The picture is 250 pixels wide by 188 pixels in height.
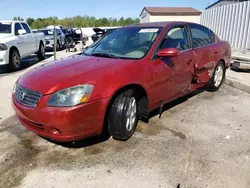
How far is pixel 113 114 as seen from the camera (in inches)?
120

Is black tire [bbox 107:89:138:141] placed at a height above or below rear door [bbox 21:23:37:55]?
below

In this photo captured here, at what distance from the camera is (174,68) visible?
389 cm

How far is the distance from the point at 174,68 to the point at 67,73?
170cm

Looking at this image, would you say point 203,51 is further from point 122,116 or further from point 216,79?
point 122,116

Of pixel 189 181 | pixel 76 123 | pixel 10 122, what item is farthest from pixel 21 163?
pixel 189 181

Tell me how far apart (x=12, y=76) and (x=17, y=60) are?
152 centimetres

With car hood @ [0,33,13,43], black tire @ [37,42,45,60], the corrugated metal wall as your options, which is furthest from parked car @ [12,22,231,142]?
black tire @ [37,42,45,60]

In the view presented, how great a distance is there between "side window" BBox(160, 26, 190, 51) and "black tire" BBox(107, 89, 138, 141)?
1.08 meters

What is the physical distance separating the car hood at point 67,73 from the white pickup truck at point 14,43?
5.85 m

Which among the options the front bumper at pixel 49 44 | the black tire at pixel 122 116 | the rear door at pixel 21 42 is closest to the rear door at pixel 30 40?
the rear door at pixel 21 42

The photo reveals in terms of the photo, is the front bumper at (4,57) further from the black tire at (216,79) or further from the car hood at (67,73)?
the black tire at (216,79)

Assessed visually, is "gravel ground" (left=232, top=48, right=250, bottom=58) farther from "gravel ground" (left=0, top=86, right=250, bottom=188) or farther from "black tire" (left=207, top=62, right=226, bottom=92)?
"gravel ground" (left=0, top=86, right=250, bottom=188)

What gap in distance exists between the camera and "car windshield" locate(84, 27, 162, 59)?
3689mm

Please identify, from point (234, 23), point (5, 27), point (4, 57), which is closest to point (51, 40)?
point (5, 27)
